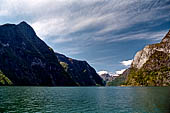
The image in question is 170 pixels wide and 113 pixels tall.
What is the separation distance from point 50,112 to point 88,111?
11.1 meters

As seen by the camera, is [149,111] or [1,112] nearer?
[1,112]

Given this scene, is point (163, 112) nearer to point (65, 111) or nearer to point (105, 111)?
point (105, 111)

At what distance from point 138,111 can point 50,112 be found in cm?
2584

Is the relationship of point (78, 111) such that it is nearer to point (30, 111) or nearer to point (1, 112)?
point (30, 111)

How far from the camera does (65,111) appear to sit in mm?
50125

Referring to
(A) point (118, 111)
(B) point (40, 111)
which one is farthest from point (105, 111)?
(B) point (40, 111)

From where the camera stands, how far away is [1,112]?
4644 centimetres

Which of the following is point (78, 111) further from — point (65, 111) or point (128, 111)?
point (128, 111)

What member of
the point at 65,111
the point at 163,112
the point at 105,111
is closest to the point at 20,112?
the point at 65,111

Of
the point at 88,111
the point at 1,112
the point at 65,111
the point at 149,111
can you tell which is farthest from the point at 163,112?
the point at 1,112

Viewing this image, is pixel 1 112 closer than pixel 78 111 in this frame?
Yes

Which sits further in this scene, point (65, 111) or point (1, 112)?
point (65, 111)

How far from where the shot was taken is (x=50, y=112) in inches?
1918

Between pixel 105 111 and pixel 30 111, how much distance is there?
2199 cm
